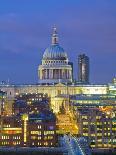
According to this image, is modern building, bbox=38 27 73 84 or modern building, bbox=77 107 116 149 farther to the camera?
modern building, bbox=38 27 73 84

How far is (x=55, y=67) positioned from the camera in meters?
112

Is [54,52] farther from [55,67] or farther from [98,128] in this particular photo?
[98,128]

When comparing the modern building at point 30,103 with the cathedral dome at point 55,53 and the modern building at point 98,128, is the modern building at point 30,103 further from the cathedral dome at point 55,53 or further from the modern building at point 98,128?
the cathedral dome at point 55,53

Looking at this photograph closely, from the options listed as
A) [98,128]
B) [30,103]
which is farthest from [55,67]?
[98,128]

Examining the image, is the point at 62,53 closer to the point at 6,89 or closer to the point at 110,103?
the point at 6,89

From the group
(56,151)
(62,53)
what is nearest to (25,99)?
(62,53)

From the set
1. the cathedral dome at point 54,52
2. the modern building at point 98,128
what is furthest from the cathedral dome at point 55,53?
the modern building at point 98,128

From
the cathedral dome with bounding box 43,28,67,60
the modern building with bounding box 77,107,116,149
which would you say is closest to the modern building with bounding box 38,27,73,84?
the cathedral dome with bounding box 43,28,67,60

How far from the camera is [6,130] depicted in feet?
247

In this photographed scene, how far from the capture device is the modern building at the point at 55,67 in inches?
4375

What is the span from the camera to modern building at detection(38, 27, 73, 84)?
11112 cm

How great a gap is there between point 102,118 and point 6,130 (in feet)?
25.1

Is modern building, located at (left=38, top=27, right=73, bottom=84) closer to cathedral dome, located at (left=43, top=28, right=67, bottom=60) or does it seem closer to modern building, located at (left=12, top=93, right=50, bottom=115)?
cathedral dome, located at (left=43, top=28, right=67, bottom=60)

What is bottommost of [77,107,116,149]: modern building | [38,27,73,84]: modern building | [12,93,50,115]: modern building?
[77,107,116,149]: modern building
